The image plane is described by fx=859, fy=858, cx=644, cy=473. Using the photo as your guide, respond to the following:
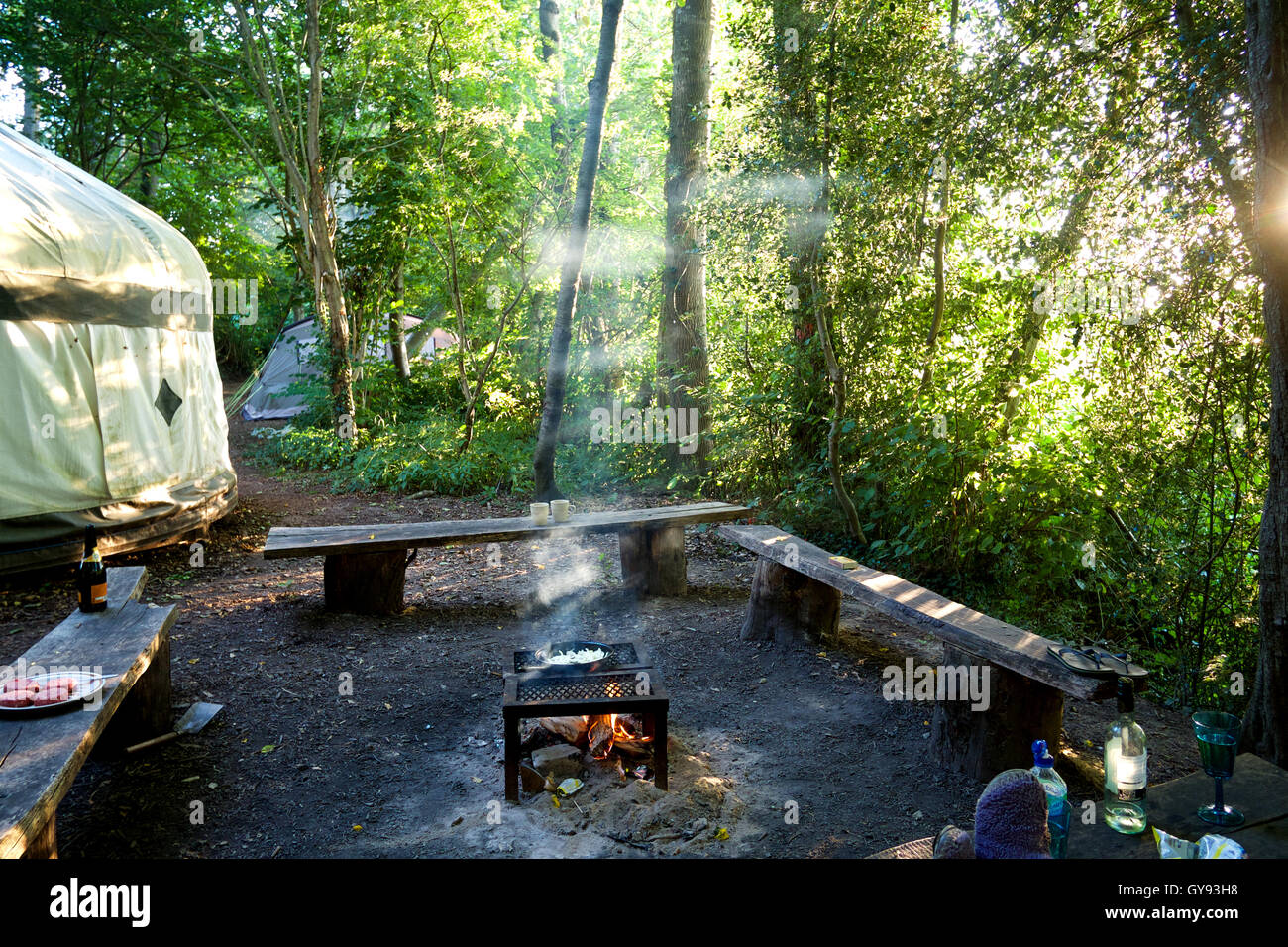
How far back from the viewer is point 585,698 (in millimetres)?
3441

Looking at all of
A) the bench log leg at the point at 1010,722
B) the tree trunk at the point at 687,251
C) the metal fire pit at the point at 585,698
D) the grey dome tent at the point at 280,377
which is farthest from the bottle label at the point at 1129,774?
the grey dome tent at the point at 280,377

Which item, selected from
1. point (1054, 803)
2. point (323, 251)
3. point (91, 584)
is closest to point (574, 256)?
point (91, 584)

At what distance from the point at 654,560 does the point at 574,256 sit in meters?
3.51

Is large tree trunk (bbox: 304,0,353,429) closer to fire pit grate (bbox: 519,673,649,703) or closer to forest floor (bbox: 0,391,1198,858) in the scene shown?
forest floor (bbox: 0,391,1198,858)

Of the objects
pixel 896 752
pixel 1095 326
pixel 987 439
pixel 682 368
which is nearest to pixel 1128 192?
pixel 1095 326

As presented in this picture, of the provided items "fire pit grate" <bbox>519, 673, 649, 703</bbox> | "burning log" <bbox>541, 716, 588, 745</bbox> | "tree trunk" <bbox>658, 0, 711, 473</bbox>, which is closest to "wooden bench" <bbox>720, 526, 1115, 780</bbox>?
"fire pit grate" <bbox>519, 673, 649, 703</bbox>

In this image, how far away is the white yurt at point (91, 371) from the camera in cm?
626

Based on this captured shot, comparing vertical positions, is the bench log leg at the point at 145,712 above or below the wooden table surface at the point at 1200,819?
below

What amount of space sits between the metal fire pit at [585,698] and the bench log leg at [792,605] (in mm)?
1879

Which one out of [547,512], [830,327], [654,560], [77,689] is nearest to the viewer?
[77,689]

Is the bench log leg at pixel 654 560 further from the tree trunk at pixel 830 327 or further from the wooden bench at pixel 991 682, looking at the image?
the wooden bench at pixel 991 682

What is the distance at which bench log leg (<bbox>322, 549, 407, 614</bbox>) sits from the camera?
5973 mm

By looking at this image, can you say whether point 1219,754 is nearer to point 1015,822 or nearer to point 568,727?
point 1015,822

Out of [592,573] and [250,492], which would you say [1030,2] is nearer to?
[592,573]
